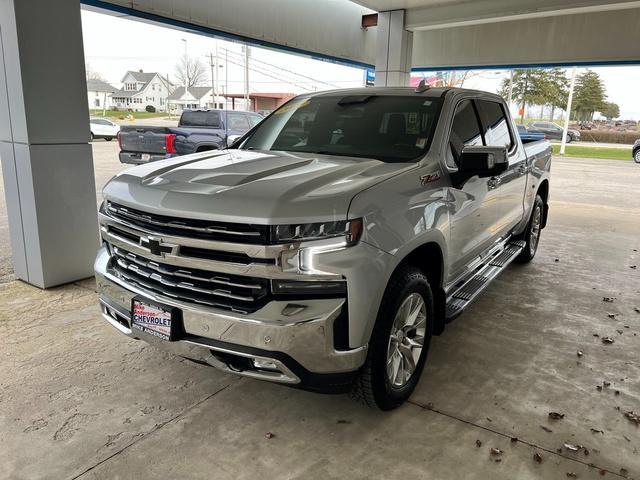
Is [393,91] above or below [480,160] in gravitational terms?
→ above

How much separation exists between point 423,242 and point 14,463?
7.92 ft

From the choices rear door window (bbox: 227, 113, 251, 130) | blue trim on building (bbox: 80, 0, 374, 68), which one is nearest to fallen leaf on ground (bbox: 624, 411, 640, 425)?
blue trim on building (bbox: 80, 0, 374, 68)

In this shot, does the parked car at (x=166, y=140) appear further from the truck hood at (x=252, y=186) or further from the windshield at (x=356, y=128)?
the truck hood at (x=252, y=186)

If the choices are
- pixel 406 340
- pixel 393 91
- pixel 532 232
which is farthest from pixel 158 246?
pixel 532 232

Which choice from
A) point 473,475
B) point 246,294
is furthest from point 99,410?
Answer: point 473,475

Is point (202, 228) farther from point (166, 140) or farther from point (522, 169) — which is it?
point (166, 140)

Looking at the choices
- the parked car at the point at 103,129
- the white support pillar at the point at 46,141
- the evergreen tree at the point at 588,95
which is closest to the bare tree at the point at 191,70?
the parked car at the point at 103,129

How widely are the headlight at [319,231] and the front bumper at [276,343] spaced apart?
29 centimetres

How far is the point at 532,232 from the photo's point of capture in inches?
244

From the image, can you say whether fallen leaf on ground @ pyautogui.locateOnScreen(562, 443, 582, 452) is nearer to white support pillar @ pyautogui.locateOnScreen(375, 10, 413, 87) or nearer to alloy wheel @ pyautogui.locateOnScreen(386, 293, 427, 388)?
alloy wheel @ pyautogui.locateOnScreen(386, 293, 427, 388)

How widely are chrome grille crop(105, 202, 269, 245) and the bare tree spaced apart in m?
32.2

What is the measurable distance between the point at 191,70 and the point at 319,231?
35.9 metres

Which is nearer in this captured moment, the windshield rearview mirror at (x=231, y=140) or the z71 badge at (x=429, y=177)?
the z71 badge at (x=429, y=177)

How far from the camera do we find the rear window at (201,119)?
41.3ft
